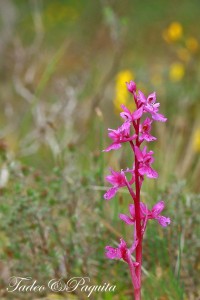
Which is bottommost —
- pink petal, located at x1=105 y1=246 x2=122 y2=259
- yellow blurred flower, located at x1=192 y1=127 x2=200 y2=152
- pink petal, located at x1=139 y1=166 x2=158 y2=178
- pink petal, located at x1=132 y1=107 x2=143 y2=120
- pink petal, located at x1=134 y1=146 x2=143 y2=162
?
pink petal, located at x1=105 y1=246 x2=122 y2=259

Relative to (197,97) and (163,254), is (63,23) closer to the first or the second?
(197,97)

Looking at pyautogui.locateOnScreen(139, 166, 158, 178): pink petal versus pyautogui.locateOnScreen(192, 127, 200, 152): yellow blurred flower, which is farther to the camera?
pyautogui.locateOnScreen(192, 127, 200, 152): yellow blurred flower

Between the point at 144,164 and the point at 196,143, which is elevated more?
the point at 196,143

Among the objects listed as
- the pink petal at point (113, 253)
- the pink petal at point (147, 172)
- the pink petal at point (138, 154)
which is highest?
the pink petal at point (138, 154)

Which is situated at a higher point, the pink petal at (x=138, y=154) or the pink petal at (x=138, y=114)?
the pink petal at (x=138, y=114)

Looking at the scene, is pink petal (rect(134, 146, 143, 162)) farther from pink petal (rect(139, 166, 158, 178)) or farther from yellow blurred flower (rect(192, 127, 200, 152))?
yellow blurred flower (rect(192, 127, 200, 152))

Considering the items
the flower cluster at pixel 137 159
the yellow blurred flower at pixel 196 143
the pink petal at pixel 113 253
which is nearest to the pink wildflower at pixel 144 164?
the flower cluster at pixel 137 159

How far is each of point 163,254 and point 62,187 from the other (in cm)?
50

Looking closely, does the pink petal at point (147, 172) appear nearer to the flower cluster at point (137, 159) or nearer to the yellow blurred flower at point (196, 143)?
the flower cluster at point (137, 159)

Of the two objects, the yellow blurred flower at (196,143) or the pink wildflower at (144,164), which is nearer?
the pink wildflower at (144,164)

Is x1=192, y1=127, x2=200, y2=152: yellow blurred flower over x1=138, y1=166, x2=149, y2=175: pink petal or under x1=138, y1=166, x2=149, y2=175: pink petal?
over

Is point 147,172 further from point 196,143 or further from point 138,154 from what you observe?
point 196,143

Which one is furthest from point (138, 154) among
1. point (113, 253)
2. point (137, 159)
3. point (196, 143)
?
point (196, 143)

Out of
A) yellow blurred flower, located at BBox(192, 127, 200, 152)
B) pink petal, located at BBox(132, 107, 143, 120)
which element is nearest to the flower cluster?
pink petal, located at BBox(132, 107, 143, 120)
